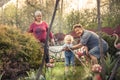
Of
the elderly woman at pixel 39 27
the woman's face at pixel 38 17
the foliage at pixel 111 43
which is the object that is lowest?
the foliage at pixel 111 43

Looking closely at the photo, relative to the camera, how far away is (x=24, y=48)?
6.44 metres

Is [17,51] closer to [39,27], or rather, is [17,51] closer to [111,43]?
[39,27]

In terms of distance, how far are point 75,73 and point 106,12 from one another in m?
13.1

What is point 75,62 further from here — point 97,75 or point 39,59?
point 97,75

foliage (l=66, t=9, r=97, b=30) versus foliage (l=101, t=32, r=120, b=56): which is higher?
foliage (l=66, t=9, r=97, b=30)

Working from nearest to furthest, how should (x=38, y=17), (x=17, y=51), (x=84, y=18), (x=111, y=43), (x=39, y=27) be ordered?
(x=17, y=51) → (x=38, y=17) → (x=39, y=27) → (x=111, y=43) → (x=84, y=18)

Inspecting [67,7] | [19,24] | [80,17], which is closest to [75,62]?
[80,17]

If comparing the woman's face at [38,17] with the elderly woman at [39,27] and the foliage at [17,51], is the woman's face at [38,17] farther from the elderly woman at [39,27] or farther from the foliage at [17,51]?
the foliage at [17,51]

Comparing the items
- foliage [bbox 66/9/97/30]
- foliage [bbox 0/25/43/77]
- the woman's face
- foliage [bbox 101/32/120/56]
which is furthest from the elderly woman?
foliage [bbox 66/9/97/30]

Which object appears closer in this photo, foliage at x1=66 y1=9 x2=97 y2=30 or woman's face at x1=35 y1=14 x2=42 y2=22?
woman's face at x1=35 y1=14 x2=42 y2=22

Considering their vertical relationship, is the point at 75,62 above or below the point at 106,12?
below

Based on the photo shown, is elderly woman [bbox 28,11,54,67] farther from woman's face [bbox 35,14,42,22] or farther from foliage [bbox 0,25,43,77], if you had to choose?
foliage [bbox 0,25,43,77]

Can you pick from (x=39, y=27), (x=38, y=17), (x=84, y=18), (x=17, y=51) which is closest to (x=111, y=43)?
(x=39, y=27)

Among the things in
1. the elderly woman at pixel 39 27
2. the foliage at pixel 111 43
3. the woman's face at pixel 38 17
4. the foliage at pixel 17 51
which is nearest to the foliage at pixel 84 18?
the foliage at pixel 111 43
